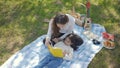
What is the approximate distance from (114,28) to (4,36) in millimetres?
2757

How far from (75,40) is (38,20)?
155 centimetres

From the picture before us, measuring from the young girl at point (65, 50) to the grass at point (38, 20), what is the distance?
520 mm

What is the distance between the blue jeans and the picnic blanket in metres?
0.07

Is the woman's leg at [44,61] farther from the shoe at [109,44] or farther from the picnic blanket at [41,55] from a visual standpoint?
the shoe at [109,44]

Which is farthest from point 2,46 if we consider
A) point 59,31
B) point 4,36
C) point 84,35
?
point 84,35

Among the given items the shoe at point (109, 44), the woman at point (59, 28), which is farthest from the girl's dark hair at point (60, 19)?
the shoe at point (109, 44)

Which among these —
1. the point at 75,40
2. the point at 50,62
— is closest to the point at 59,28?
the point at 75,40

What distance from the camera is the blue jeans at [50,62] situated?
4926mm

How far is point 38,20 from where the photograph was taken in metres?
6.27

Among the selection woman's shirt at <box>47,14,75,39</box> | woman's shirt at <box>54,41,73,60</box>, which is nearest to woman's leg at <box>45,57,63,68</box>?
woman's shirt at <box>54,41,73,60</box>

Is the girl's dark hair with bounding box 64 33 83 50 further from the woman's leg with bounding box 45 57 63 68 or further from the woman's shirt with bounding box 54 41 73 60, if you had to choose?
the woman's leg with bounding box 45 57 63 68

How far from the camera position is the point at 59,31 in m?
5.07

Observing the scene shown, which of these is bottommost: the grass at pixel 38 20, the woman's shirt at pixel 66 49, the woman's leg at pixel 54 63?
the woman's leg at pixel 54 63

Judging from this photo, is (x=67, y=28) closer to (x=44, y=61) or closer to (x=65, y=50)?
(x=65, y=50)
